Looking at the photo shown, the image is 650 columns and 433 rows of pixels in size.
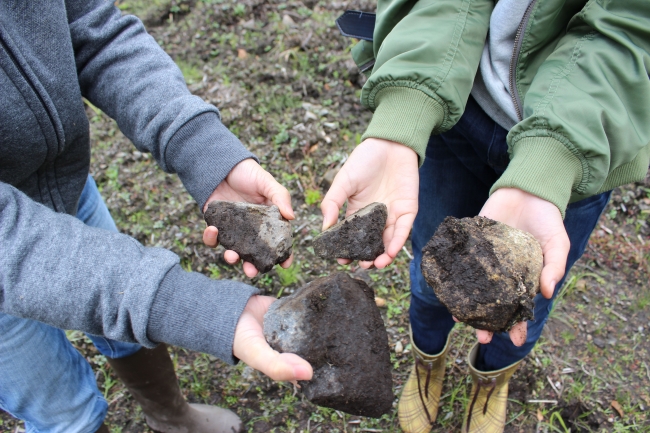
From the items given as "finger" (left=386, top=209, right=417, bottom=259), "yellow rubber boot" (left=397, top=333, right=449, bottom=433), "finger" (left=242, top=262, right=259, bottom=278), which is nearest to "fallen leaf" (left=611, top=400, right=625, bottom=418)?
"yellow rubber boot" (left=397, top=333, right=449, bottom=433)

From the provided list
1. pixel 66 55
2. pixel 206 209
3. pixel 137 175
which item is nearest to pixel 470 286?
pixel 206 209

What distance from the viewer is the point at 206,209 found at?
2.08m

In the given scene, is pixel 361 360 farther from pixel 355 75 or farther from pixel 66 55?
pixel 355 75

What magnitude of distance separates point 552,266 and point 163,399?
1.90 meters

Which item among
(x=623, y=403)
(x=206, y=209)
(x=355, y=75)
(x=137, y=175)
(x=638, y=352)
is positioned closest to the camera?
(x=206, y=209)

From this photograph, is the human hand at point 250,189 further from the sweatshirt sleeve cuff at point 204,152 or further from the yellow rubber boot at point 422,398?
the yellow rubber boot at point 422,398

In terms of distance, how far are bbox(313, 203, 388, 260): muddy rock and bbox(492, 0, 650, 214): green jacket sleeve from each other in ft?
1.72

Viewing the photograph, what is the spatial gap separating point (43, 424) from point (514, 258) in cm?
185

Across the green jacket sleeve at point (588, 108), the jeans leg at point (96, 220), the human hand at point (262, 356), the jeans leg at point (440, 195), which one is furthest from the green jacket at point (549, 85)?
the jeans leg at point (96, 220)

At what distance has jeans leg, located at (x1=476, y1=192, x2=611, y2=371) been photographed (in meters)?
1.84

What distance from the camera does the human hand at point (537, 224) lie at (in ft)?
5.32

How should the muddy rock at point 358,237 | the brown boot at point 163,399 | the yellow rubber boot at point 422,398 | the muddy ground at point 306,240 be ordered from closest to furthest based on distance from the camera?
1. the muddy rock at point 358,237
2. the brown boot at point 163,399
3. the yellow rubber boot at point 422,398
4. the muddy ground at point 306,240

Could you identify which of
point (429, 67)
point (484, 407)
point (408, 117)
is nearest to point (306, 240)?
point (484, 407)

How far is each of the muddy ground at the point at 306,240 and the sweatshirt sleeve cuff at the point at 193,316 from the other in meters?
1.26
